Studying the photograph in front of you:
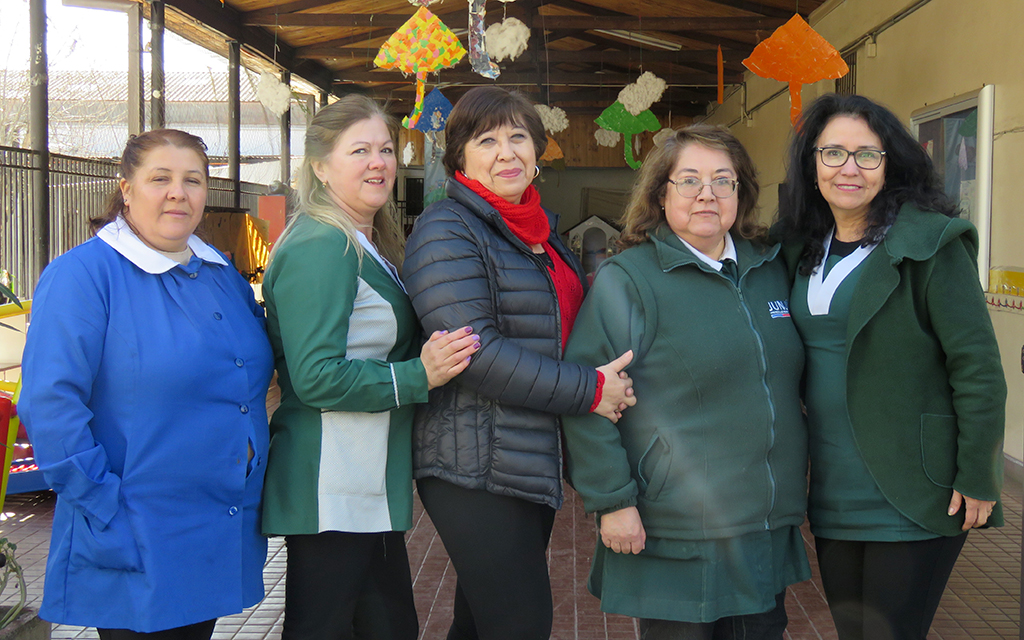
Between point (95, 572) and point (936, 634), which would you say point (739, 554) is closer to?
point (95, 572)

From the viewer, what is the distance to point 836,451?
191 centimetres

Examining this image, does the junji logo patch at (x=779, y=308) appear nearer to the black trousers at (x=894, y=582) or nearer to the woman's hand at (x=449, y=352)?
the black trousers at (x=894, y=582)

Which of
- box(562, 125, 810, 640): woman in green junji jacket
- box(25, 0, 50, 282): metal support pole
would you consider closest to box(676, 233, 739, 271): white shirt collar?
box(562, 125, 810, 640): woman in green junji jacket

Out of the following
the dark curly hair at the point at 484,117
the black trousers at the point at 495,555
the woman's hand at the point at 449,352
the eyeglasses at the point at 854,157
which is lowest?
the black trousers at the point at 495,555

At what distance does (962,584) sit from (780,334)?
233 cm

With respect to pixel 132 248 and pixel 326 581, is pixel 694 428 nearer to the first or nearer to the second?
pixel 326 581

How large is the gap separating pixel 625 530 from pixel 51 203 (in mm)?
6635

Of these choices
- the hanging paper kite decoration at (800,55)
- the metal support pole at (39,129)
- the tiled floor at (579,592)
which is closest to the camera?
the tiled floor at (579,592)

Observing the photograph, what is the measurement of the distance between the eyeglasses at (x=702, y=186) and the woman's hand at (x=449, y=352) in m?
0.58

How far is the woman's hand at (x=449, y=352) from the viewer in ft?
5.84

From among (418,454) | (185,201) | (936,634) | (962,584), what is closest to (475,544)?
(418,454)

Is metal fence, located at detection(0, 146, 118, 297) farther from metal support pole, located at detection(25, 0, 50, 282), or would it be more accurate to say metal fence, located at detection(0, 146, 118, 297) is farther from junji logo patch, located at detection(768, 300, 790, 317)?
junji logo patch, located at detection(768, 300, 790, 317)

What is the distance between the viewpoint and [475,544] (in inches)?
73.7

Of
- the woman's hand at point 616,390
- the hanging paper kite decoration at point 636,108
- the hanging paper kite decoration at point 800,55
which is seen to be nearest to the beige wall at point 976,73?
the hanging paper kite decoration at point 800,55
